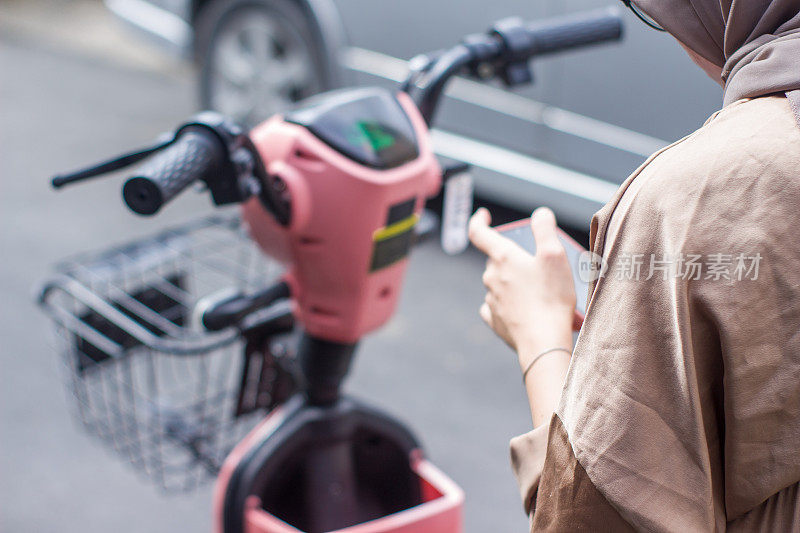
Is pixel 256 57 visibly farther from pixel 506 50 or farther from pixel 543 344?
pixel 543 344

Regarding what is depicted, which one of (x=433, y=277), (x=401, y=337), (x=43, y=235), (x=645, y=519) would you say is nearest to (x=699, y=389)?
(x=645, y=519)

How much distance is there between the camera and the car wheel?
3930 mm

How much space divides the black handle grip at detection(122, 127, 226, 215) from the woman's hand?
353mm

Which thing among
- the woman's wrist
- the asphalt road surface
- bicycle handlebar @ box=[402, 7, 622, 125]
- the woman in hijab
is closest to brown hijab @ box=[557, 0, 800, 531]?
the woman in hijab

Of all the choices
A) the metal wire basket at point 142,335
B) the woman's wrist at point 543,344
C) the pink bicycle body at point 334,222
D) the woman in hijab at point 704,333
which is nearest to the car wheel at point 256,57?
the metal wire basket at point 142,335

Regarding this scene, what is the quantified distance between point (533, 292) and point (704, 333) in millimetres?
249

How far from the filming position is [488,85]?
339 centimetres

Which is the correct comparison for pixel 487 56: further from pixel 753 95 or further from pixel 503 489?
pixel 503 489

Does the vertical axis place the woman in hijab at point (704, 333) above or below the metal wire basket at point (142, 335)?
above

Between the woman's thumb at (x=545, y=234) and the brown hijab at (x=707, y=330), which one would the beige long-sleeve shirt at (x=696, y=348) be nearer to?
the brown hijab at (x=707, y=330)

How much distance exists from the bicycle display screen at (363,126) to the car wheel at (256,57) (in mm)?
2596

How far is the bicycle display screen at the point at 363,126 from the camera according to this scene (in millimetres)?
1239

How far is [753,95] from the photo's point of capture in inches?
28.9

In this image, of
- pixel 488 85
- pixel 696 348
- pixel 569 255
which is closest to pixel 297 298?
pixel 569 255
